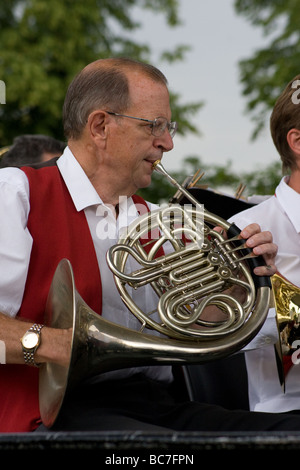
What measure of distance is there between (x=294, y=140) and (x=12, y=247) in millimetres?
1093

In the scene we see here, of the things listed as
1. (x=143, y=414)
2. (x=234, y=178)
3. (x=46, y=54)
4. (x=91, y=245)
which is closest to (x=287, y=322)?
(x=143, y=414)

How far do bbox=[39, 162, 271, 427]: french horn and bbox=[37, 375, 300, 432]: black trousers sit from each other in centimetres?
11

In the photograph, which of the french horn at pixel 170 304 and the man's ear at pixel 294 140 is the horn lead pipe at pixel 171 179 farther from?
the man's ear at pixel 294 140

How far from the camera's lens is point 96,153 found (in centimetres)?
202

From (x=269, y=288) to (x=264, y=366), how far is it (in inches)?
18.1

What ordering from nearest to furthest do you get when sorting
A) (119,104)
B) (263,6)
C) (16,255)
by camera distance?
1. (16,255)
2. (119,104)
3. (263,6)

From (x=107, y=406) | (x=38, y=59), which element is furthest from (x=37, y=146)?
(x=38, y=59)

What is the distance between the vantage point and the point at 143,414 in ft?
5.91

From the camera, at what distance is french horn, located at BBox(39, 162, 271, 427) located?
5.10ft

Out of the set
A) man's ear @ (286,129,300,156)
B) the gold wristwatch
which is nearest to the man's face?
man's ear @ (286,129,300,156)

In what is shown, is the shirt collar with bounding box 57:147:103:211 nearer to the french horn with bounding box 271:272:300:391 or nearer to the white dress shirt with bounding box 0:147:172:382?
the white dress shirt with bounding box 0:147:172:382
